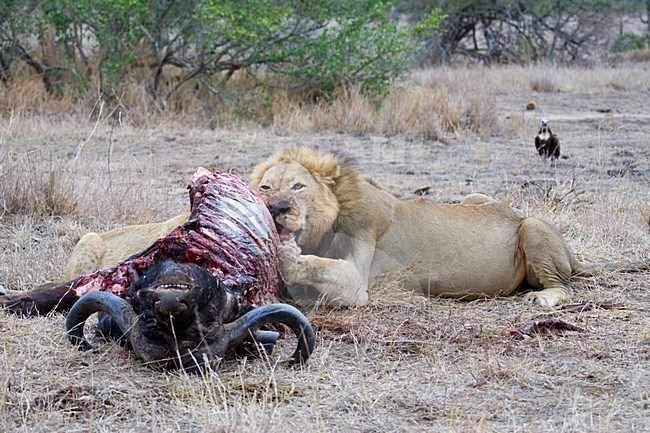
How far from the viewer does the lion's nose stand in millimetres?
4176

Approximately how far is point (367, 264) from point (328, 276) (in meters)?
0.45

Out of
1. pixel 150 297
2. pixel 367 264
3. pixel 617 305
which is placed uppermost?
pixel 150 297

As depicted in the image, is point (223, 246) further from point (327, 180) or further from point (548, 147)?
point (548, 147)

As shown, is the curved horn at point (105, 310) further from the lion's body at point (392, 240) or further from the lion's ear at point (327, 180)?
the lion's ear at point (327, 180)

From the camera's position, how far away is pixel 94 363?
11.4 ft

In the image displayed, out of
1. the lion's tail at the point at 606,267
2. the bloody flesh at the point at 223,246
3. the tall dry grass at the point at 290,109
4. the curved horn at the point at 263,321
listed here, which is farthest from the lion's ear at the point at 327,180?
the tall dry grass at the point at 290,109

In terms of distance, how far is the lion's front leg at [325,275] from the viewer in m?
4.01

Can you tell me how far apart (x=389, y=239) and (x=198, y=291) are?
1.82m

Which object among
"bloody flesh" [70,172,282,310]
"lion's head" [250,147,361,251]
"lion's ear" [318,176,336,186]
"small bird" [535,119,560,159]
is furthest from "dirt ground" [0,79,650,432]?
"small bird" [535,119,560,159]

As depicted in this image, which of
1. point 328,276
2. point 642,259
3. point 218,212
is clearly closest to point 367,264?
point 328,276

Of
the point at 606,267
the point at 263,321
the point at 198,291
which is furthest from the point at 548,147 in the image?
the point at 198,291

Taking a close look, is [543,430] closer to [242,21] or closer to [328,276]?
[328,276]

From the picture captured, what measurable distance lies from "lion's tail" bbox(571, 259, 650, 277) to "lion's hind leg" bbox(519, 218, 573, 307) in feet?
0.54

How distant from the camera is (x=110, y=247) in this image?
15.2 feet
